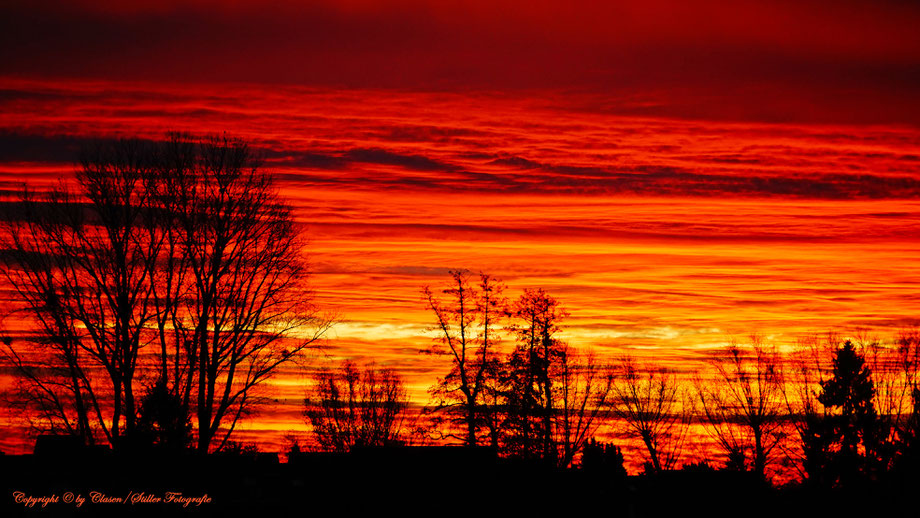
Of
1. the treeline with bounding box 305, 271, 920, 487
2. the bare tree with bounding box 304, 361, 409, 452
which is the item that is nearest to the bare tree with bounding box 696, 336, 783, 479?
the treeline with bounding box 305, 271, 920, 487

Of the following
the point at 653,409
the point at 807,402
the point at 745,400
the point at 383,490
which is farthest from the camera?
the point at 807,402

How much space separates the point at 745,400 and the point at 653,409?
5.48 metres

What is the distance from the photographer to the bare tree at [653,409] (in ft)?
191

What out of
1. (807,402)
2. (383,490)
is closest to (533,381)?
(383,490)

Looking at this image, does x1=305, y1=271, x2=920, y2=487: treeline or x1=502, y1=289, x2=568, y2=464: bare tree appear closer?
x1=502, y1=289, x2=568, y2=464: bare tree

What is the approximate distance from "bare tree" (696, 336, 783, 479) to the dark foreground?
535cm

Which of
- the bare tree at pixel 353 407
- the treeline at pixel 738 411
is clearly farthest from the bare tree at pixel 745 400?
the bare tree at pixel 353 407

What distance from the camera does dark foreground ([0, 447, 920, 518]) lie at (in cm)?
3309

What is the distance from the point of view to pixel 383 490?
38.5m

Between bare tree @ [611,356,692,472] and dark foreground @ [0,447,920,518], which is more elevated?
bare tree @ [611,356,692,472]

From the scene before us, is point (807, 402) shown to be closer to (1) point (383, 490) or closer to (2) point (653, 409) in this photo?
(2) point (653, 409)

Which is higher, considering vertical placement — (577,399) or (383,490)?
(577,399)

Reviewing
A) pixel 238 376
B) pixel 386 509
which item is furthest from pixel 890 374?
pixel 238 376

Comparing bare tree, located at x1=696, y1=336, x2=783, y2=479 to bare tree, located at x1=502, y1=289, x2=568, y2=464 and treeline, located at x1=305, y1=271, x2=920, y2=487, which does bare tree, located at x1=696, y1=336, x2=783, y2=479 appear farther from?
bare tree, located at x1=502, y1=289, x2=568, y2=464
